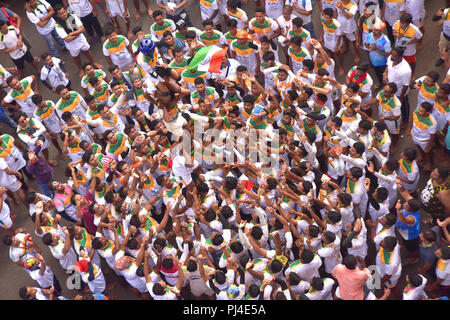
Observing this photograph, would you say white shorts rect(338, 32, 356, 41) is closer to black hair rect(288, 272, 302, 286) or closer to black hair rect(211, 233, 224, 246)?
black hair rect(211, 233, 224, 246)

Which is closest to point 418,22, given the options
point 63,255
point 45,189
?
point 45,189

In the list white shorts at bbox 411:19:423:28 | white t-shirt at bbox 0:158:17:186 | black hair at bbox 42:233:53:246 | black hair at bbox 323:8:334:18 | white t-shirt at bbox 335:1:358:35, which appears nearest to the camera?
black hair at bbox 42:233:53:246

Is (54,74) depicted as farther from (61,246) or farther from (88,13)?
(61,246)

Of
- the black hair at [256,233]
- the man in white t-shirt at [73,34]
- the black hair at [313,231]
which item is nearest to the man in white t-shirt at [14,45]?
the man in white t-shirt at [73,34]

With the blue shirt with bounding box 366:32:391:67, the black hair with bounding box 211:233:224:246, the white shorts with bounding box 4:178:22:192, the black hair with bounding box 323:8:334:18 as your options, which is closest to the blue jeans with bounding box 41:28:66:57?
the white shorts with bounding box 4:178:22:192

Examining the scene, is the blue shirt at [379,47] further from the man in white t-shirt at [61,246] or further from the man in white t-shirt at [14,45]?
the man in white t-shirt at [14,45]

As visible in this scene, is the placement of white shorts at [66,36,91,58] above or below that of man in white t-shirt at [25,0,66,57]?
below
